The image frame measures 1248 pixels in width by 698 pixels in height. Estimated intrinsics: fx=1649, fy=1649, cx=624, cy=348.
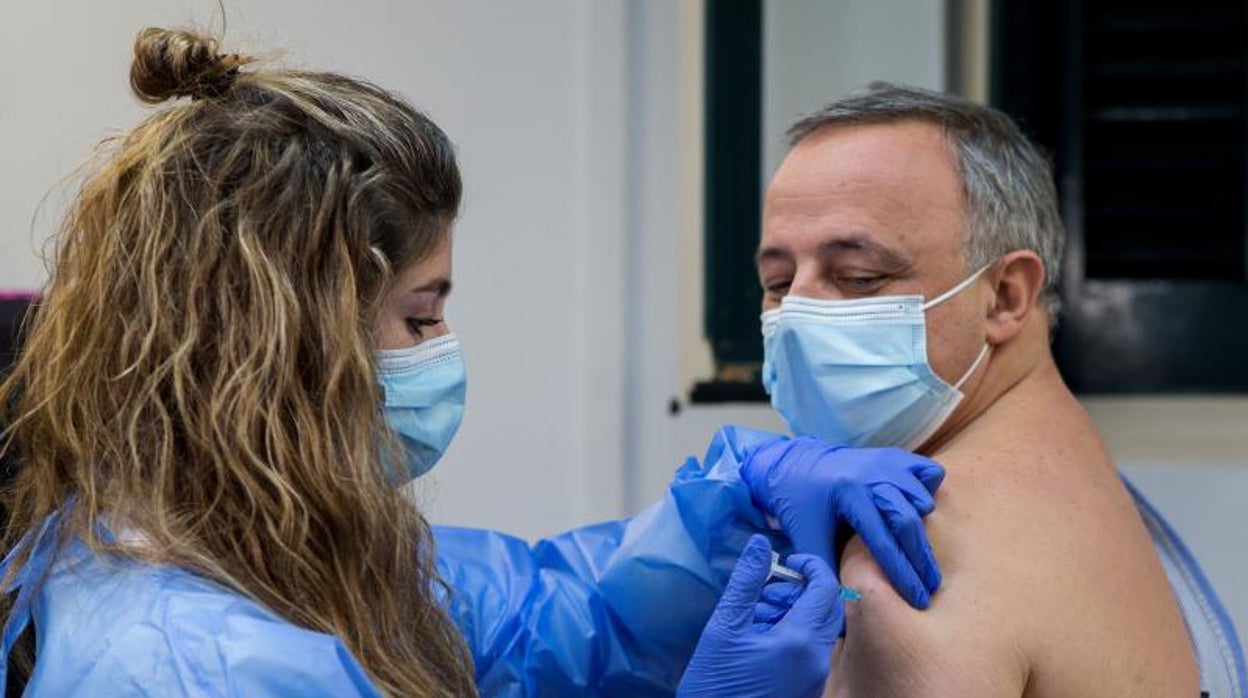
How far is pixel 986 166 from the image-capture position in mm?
1630

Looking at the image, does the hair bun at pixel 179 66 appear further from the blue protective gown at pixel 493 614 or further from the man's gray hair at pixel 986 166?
the man's gray hair at pixel 986 166

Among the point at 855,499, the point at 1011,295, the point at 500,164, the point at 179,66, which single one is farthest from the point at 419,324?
the point at 500,164

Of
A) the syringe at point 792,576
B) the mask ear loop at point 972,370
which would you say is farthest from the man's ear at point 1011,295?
the syringe at point 792,576

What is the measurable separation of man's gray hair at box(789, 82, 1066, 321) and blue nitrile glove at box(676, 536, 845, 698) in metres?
0.43

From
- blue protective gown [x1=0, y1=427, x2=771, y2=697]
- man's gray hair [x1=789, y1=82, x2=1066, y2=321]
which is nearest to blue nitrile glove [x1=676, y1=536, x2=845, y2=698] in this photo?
blue protective gown [x1=0, y1=427, x2=771, y2=697]

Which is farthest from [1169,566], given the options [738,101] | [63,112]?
[63,112]

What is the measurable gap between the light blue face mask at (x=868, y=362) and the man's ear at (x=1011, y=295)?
0.02m

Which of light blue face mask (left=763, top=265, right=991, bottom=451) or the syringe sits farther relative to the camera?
light blue face mask (left=763, top=265, right=991, bottom=451)

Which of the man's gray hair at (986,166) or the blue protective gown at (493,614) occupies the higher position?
the man's gray hair at (986,166)

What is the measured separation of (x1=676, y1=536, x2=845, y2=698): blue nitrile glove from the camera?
1.29m

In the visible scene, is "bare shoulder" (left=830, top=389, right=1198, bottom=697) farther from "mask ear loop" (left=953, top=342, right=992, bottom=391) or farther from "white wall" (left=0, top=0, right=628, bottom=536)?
"white wall" (left=0, top=0, right=628, bottom=536)

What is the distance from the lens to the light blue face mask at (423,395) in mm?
1328

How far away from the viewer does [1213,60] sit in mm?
2479

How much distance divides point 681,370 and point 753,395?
107 millimetres
